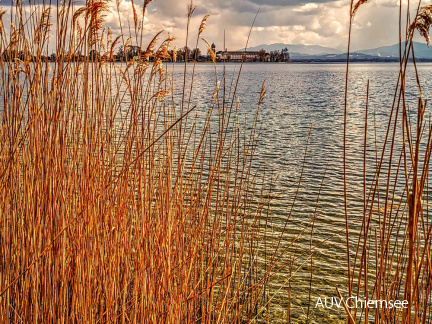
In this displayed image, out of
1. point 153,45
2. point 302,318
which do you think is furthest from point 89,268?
point 302,318

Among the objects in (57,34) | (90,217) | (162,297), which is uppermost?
(57,34)

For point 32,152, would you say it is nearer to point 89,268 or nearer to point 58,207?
point 58,207

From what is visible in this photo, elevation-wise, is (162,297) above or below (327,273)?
above

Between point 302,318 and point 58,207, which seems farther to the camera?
point 302,318

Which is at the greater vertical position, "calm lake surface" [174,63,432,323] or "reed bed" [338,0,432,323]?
"reed bed" [338,0,432,323]

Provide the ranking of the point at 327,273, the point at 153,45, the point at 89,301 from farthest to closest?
1. the point at 327,273
2. the point at 153,45
3. the point at 89,301

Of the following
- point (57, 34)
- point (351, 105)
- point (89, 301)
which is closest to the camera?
point (57, 34)

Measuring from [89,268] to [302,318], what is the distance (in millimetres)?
2375

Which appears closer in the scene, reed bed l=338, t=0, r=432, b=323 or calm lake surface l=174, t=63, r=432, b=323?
reed bed l=338, t=0, r=432, b=323

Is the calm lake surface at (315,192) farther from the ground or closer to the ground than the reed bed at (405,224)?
closer to the ground

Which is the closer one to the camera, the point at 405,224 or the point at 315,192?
the point at 405,224

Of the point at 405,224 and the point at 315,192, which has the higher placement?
the point at 405,224

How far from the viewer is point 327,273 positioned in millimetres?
4324

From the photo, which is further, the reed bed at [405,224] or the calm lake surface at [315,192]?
the calm lake surface at [315,192]
